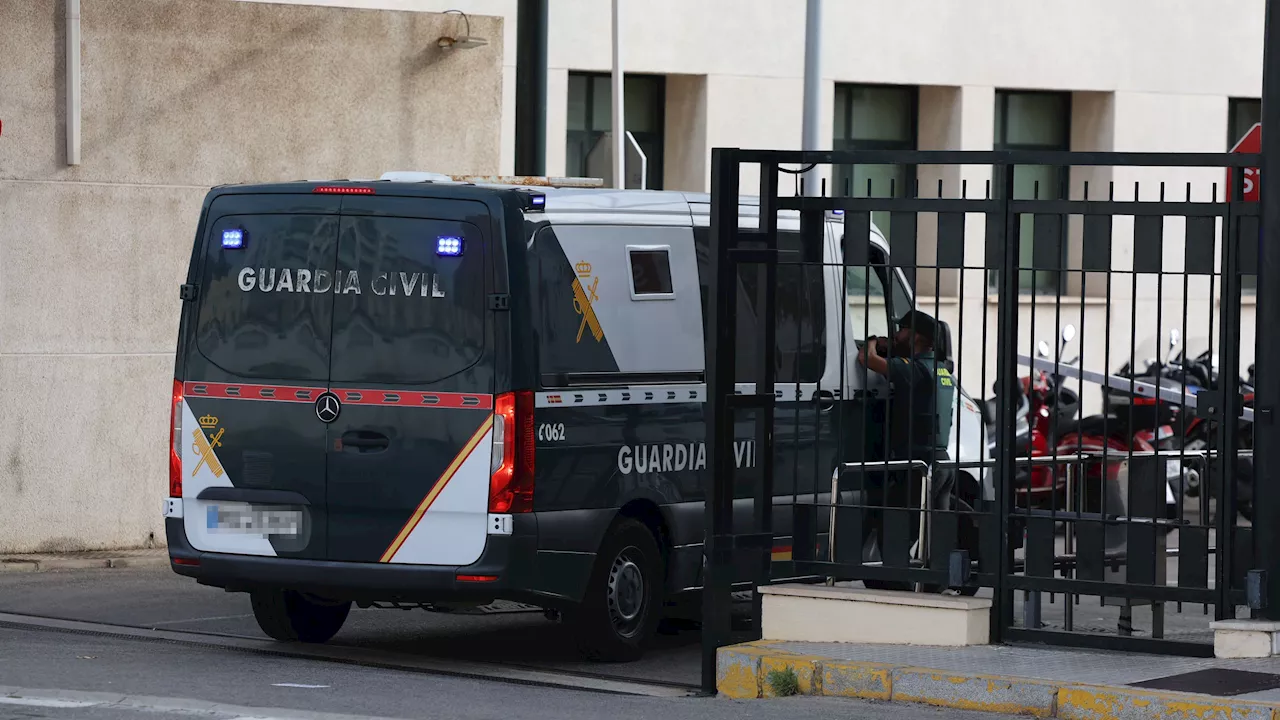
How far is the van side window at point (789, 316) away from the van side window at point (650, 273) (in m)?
0.22

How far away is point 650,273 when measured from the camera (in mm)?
10062

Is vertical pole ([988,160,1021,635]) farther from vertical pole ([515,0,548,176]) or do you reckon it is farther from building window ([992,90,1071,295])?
building window ([992,90,1071,295])

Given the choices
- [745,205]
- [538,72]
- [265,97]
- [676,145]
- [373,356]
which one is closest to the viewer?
[373,356]

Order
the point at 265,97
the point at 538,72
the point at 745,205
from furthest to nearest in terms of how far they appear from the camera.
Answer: the point at 265,97
the point at 538,72
the point at 745,205

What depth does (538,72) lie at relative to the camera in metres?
13.7

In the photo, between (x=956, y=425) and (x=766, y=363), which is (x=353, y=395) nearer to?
(x=766, y=363)

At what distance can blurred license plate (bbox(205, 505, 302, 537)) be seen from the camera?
9.50 meters

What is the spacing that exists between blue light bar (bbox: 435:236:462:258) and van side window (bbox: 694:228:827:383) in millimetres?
1389

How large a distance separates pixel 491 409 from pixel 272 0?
6500 mm

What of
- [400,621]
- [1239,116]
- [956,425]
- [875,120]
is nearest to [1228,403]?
[956,425]

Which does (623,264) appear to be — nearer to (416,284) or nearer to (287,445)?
(416,284)

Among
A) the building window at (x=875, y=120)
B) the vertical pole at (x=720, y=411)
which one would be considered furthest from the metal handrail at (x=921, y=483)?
the building window at (x=875, y=120)

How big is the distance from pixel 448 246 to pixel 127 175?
5567 millimetres

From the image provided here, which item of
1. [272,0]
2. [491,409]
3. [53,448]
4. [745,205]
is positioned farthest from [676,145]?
[491,409]
